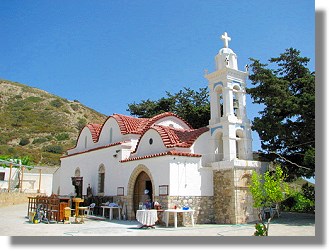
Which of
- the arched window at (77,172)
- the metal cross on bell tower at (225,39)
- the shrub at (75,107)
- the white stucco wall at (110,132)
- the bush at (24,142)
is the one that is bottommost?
the arched window at (77,172)

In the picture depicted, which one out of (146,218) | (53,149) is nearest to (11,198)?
(146,218)

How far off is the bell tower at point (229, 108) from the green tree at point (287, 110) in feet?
1.61

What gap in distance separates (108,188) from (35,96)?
49.6 meters

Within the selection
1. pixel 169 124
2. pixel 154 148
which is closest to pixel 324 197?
pixel 154 148

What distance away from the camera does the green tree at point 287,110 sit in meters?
12.5

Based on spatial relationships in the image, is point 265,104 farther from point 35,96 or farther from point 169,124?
point 35,96

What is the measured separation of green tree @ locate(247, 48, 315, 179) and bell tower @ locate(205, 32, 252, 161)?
49 centimetres

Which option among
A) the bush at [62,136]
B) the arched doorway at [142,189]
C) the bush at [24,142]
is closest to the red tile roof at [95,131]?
the arched doorway at [142,189]

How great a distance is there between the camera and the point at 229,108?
540 inches

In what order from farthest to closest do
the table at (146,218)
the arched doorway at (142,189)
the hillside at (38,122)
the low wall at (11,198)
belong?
1. the hillside at (38,122)
2. the low wall at (11,198)
3. the arched doorway at (142,189)
4. the table at (146,218)

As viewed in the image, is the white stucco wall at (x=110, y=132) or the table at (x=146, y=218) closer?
the table at (x=146, y=218)

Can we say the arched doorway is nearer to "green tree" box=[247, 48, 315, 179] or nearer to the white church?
the white church

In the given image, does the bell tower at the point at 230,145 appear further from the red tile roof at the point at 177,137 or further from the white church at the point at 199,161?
the red tile roof at the point at 177,137

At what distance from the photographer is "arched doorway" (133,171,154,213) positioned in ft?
46.0
